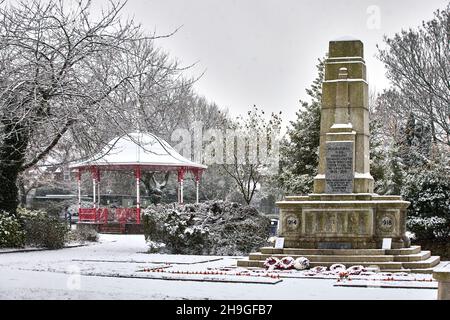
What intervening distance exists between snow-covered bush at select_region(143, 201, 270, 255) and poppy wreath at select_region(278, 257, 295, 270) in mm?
5735

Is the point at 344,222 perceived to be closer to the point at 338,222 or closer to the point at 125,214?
the point at 338,222

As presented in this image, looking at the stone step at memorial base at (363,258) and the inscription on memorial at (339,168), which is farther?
the inscription on memorial at (339,168)

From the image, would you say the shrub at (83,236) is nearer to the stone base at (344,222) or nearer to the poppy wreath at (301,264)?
the stone base at (344,222)

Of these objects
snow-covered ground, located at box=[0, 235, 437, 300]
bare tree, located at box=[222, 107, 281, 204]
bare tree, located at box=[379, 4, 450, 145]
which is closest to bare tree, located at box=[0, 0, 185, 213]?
snow-covered ground, located at box=[0, 235, 437, 300]

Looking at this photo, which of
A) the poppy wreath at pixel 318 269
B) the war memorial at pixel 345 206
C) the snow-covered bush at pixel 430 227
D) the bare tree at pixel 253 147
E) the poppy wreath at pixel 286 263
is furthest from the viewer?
the bare tree at pixel 253 147

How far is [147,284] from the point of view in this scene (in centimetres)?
1239

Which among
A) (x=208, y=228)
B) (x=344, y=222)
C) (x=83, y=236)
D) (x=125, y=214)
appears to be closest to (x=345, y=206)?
(x=344, y=222)

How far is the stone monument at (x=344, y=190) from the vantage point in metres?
16.1

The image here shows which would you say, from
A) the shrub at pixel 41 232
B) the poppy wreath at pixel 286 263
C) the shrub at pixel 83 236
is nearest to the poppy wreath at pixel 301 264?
the poppy wreath at pixel 286 263

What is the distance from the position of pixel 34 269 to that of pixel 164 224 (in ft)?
22.9

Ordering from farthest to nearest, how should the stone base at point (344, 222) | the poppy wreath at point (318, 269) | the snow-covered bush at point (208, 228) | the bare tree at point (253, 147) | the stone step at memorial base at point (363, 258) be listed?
the bare tree at point (253, 147), the snow-covered bush at point (208, 228), the stone base at point (344, 222), the stone step at memorial base at point (363, 258), the poppy wreath at point (318, 269)

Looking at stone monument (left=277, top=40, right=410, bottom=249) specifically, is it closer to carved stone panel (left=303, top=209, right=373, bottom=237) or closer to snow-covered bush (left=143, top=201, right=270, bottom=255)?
carved stone panel (left=303, top=209, right=373, bottom=237)
